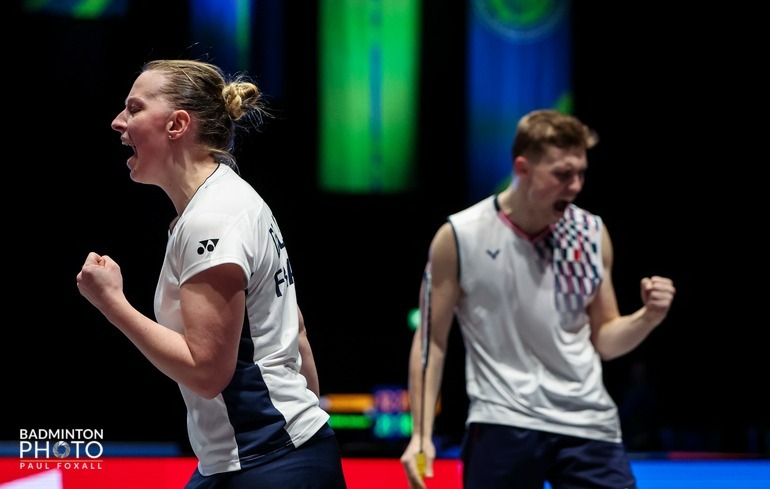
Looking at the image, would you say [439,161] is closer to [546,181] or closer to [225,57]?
[225,57]

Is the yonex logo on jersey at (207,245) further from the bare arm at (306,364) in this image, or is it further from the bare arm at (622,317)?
the bare arm at (622,317)

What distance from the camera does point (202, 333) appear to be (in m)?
1.82

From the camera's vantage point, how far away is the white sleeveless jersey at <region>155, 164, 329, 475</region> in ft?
6.27

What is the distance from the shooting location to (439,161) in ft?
32.9

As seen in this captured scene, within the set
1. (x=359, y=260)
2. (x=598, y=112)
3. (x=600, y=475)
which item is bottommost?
(x=359, y=260)

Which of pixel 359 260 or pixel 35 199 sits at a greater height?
pixel 35 199

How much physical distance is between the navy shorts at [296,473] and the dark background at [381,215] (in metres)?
6.64

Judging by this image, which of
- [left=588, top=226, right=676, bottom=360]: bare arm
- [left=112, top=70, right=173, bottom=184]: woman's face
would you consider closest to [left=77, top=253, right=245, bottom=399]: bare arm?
[left=112, top=70, right=173, bottom=184]: woman's face

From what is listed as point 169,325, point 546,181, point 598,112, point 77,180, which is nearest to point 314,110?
point 77,180

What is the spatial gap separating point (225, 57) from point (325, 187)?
5.38ft

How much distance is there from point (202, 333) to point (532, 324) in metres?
1.58

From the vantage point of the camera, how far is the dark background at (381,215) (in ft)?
29.8

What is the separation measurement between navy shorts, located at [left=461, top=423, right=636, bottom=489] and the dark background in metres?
5.55

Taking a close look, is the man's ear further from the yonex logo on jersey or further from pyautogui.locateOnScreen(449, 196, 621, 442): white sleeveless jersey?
pyautogui.locateOnScreen(449, 196, 621, 442): white sleeveless jersey
